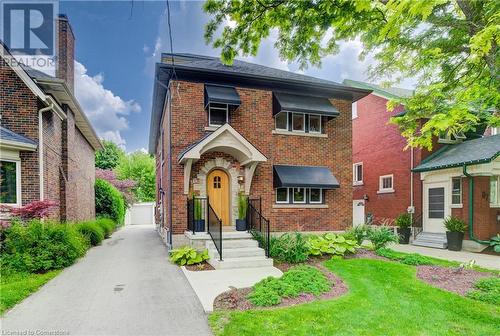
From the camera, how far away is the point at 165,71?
35.2 feet

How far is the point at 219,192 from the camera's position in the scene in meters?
11.4

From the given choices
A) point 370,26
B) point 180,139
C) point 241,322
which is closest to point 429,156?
point 370,26

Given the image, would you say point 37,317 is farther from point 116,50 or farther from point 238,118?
point 116,50

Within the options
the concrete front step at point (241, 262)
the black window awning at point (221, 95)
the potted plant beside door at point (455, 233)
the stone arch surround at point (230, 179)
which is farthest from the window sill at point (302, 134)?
the potted plant beside door at point (455, 233)

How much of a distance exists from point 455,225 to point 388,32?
10084mm

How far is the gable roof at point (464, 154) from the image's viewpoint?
Result: 12203 millimetres

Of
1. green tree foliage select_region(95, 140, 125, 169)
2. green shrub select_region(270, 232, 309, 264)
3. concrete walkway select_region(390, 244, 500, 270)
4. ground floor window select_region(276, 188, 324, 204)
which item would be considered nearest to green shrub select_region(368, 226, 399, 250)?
concrete walkway select_region(390, 244, 500, 270)

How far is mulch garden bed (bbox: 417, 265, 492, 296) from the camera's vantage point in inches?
255

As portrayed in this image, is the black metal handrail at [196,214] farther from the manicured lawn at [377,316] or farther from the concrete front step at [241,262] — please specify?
the manicured lawn at [377,316]

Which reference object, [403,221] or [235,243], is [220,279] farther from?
[403,221]

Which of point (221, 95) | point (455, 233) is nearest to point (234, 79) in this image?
point (221, 95)

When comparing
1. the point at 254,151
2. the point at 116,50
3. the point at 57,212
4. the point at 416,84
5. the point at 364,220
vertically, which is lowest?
the point at 364,220

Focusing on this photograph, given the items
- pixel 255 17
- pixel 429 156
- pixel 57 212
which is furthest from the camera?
pixel 429 156

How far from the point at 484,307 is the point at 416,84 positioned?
7.57 metres
